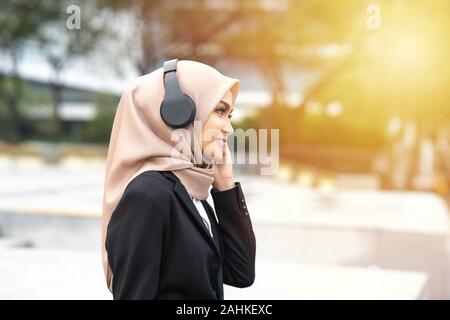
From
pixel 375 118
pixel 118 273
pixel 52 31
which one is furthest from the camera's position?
pixel 52 31

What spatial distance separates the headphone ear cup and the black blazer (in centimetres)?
16

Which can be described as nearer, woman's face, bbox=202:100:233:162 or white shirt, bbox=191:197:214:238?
woman's face, bbox=202:100:233:162

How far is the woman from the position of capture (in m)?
1.91

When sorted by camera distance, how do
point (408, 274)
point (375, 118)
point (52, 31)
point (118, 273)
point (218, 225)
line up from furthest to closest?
point (52, 31), point (375, 118), point (408, 274), point (218, 225), point (118, 273)

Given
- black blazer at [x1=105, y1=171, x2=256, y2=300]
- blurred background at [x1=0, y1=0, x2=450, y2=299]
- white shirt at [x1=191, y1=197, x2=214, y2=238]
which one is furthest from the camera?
blurred background at [x1=0, y1=0, x2=450, y2=299]

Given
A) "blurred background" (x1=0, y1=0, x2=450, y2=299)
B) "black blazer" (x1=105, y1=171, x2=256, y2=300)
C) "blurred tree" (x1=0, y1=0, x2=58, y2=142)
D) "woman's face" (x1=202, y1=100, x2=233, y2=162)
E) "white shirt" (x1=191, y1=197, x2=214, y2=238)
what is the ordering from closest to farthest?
"black blazer" (x1=105, y1=171, x2=256, y2=300), "woman's face" (x1=202, y1=100, x2=233, y2=162), "white shirt" (x1=191, y1=197, x2=214, y2=238), "blurred background" (x1=0, y1=0, x2=450, y2=299), "blurred tree" (x1=0, y1=0, x2=58, y2=142)

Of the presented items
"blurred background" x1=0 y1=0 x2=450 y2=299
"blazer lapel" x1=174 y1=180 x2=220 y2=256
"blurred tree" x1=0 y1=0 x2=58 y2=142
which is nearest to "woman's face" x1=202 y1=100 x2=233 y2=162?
"blazer lapel" x1=174 y1=180 x2=220 y2=256

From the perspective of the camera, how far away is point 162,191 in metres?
1.93

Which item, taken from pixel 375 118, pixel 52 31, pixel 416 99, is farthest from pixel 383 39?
pixel 52 31

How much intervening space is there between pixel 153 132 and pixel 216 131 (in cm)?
19

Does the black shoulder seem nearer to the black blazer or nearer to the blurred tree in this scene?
the black blazer

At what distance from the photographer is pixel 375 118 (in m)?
23.1
